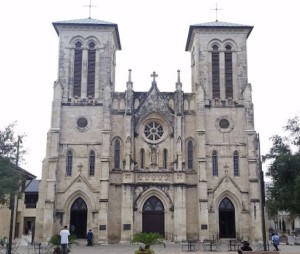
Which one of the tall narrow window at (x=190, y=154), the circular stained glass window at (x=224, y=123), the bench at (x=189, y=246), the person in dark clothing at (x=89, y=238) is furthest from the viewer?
the circular stained glass window at (x=224, y=123)

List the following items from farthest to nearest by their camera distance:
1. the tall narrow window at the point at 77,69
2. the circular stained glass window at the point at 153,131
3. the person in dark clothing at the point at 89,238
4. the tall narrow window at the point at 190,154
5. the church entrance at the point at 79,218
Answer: the tall narrow window at the point at 77,69, the circular stained glass window at the point at 153,131, the tall narrow window at the point at 190,154, the church entrance at the point at 79,218, the person in dark clothing at the point at 89,238

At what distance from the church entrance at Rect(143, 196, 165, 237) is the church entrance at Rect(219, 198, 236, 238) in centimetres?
545

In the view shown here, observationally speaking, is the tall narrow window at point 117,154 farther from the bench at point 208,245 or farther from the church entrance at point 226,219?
the bench at point 208,245

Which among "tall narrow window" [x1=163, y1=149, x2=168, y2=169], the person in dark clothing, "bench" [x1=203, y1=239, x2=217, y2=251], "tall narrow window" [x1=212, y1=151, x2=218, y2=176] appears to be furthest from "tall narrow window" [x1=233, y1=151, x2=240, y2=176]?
the person in dark clothing

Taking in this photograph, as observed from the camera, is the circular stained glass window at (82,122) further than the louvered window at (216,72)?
No

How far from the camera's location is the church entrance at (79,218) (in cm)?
4259

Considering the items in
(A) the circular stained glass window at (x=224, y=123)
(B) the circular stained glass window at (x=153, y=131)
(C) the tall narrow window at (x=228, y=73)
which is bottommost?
(B) the circular stained glass window at (x=153, y=131)

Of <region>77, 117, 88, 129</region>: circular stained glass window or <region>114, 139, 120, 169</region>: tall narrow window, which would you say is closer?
<region>114, 139, 120, 169</region>: tall narrow window

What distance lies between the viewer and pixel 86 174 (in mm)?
43531

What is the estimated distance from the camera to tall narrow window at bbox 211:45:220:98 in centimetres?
4638

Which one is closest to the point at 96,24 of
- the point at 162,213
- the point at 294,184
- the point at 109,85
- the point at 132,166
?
the point at 109,85

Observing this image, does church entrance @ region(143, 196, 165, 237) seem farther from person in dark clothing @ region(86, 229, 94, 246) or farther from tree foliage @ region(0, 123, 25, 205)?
tree foliage @ region(0, 123, 25, 205)

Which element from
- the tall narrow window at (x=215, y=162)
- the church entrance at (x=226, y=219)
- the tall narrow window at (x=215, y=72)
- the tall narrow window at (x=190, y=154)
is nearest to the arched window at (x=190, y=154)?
the tall narrow window at (x=190, y=154)

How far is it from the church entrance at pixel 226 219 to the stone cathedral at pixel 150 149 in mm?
93
